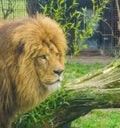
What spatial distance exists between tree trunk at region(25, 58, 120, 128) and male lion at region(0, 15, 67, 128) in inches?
50.8

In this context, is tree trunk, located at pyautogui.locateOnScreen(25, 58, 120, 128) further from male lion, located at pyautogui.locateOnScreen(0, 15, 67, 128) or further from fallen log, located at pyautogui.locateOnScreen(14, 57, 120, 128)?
male lion, located at pyautogui.locateOnScreen(0, 15, 67, 128)

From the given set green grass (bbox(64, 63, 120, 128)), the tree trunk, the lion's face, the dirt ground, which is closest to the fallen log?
the tree trunk

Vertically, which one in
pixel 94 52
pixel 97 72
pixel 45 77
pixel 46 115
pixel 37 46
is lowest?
pixel 94 52

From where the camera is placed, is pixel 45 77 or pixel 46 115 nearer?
pixel 45 77

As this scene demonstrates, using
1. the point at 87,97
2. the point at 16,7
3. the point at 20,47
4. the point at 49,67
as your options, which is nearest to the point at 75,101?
the point at 87,97

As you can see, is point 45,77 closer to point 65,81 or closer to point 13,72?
point 13,72

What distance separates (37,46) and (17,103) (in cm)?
59

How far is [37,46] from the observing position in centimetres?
412

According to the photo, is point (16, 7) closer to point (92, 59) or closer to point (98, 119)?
point (92, 59)

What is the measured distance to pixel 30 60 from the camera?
4121 mm

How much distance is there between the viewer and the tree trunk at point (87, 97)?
5504mm

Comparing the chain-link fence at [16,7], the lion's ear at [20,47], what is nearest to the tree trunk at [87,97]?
the lion's ear at [20,47]

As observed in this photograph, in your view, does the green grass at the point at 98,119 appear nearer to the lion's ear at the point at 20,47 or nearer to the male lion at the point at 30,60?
the male lion at the point at 30,60

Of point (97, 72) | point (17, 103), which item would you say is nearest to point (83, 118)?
point (97, 72)
